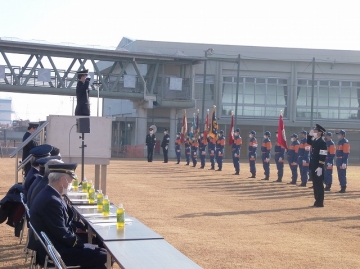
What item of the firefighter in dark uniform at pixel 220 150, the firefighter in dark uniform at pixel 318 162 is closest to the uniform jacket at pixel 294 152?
the firefighter in dark uniform at pixel 220 150

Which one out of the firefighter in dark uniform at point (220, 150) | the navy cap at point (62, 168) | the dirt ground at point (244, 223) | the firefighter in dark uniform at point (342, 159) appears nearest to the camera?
the navy cap at point (62, 168)

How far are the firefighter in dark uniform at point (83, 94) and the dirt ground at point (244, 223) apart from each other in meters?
2.36

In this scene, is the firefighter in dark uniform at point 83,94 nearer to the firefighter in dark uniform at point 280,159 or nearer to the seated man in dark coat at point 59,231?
the seated man in dark coat at point 59,231

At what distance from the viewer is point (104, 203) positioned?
7977 millimetres

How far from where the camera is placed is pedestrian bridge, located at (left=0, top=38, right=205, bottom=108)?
41.3m

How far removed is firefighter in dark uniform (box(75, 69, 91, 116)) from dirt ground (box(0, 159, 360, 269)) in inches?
93.1

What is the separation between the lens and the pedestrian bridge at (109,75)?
41.3 m

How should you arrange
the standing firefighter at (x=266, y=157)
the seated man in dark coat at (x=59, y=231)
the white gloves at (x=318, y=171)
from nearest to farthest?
the seated man in dark coat at (x=59, y=231), the white gloves at (x=318, y=171), the standing firefighter at (x=266, y=157)

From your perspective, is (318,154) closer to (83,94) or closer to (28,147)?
(83,94)

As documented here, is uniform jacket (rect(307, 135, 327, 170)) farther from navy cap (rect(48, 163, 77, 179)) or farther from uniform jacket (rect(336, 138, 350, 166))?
navy cap (rect(48, 163, 77, 179))

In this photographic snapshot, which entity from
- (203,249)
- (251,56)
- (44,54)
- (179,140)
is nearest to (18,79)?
(44,54)

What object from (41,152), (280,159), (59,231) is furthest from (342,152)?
(59,231)

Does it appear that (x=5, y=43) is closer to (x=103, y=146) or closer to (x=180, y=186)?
(x=180, y=186)

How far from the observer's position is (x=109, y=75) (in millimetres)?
44406
